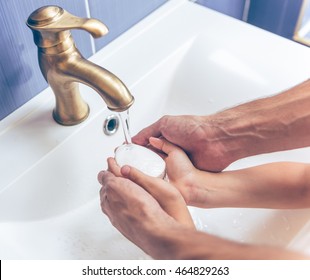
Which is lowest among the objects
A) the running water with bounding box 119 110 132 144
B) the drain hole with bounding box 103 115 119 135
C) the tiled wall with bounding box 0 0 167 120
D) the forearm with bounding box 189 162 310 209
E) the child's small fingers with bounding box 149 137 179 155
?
the forearm with bounding box 189 162 310 209

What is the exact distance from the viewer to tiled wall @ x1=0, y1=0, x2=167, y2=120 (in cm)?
53

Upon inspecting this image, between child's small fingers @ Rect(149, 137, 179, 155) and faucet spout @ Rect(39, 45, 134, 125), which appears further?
child's small fingers @ Rect(149, 137, 179, 155)

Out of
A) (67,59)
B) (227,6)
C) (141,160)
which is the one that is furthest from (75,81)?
(227,6)

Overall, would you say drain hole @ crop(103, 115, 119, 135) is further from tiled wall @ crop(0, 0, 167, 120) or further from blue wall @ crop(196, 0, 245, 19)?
blue wall @ crop(196, 0, 245, 19)

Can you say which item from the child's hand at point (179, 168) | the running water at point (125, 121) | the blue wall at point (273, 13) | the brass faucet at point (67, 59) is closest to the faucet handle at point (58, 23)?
the brass faucet at point (67, 59)

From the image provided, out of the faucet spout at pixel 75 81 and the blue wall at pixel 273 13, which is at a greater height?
the faucet spout at pixel 75 81

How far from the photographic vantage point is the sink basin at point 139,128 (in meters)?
0.55

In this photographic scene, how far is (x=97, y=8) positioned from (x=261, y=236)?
0.39 metres

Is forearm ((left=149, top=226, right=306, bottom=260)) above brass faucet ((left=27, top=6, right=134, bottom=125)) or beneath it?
beneath

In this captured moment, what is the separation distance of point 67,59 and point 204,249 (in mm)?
272

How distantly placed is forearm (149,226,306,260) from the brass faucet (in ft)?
0.52

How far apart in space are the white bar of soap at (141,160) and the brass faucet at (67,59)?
9cm

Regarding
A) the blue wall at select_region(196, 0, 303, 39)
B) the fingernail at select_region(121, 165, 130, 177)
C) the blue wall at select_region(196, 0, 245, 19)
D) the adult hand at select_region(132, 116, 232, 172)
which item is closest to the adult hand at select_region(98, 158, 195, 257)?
the fingernail at select_region(121, 165, 130, 177)

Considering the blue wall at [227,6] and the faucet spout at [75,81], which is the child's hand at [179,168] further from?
the blue wall at [227,6]
